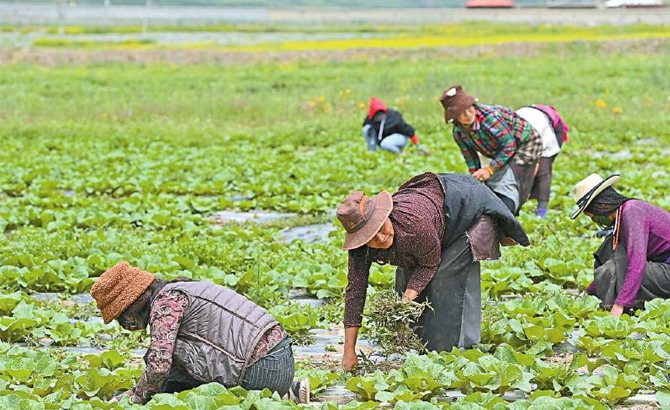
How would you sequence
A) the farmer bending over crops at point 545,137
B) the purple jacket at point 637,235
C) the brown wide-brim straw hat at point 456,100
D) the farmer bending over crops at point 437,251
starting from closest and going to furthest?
1. the farmer bending over crops at point 437,251
2. the purple jacket at point 637,235
3. the brown wide-brim straw hat at point 456,100
4. the farmer bending over crops at point 545,137

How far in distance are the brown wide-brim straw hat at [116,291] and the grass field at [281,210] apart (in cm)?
44

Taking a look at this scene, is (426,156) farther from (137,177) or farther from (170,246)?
(170,246)

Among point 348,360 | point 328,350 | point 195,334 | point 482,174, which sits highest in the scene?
point 482,174

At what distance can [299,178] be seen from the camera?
13.0m

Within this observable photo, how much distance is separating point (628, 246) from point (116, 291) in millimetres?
3304

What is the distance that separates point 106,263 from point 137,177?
16.1 feet

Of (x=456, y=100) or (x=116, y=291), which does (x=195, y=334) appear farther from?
(x=456, y=100)

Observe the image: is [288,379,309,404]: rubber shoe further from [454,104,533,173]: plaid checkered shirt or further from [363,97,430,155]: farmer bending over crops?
[363,97,430,155]: farmer bending over crops

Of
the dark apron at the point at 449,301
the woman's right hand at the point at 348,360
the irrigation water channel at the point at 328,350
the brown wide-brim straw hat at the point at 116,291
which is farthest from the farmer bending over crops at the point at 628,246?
the brown wide-brim straw hat at the point at 116,291

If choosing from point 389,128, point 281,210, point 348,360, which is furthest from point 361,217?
point 389,128

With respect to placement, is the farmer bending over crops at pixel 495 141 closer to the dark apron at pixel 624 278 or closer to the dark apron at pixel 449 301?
the dark apron at pixel 624 278

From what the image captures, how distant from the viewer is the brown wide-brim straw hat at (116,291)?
4.70 meters

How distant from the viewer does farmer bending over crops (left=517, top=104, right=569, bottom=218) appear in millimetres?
9547

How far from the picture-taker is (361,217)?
17.1ft
